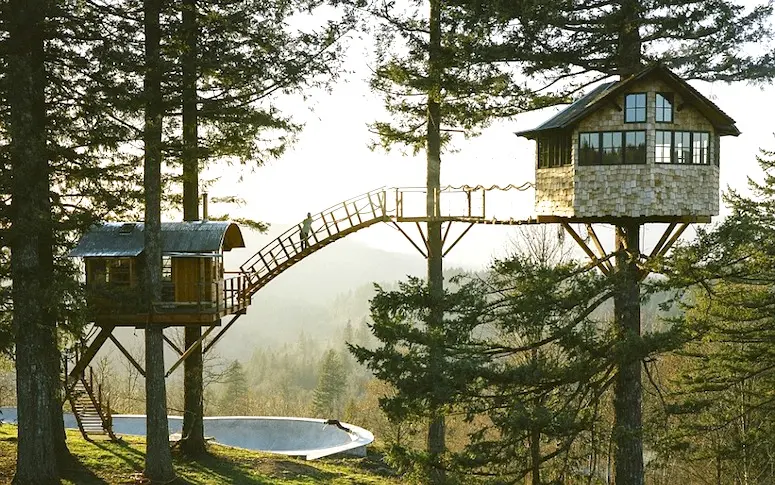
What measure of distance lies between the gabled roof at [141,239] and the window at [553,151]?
24.6 ft

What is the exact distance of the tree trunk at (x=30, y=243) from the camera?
39.5ft

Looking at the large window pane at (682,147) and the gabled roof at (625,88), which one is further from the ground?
the gabled roof at (625,88)

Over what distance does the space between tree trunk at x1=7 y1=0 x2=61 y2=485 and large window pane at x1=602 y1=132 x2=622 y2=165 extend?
1058 cm

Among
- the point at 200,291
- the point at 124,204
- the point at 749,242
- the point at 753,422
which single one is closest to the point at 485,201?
the point at 749,242

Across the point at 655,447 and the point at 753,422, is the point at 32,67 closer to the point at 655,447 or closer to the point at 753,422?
the point at 655,447

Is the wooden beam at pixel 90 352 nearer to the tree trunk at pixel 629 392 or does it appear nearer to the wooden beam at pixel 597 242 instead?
the wooden beam at pixel 597 242

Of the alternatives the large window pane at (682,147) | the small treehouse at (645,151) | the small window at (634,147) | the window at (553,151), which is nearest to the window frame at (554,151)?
the window at (553,151)

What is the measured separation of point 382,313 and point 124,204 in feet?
19.9

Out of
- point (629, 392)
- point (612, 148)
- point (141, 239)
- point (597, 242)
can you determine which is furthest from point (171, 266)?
point (629, 392)

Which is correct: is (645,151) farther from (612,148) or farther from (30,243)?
(30,243)

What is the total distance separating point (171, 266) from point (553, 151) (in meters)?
9.16

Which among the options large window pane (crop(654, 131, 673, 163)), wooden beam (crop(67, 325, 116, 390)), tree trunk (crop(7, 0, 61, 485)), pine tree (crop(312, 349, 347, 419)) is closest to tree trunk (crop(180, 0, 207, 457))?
wooden beam (crop(67, 325, 116, 390))

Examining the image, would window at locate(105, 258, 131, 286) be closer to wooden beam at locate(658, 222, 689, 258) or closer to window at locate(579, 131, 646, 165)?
window at locate(579, 131, 646, 165)

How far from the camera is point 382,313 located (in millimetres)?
12266
